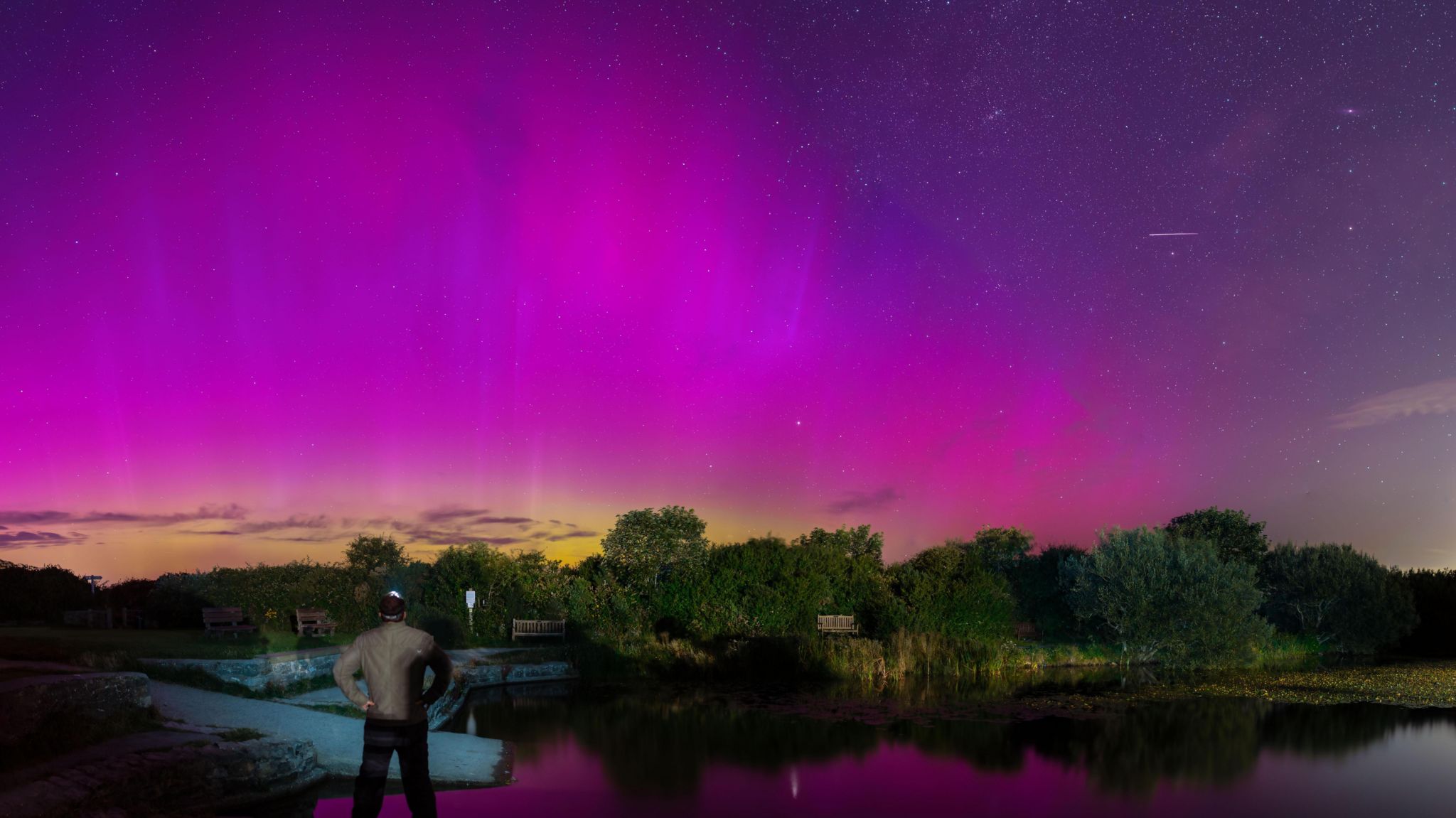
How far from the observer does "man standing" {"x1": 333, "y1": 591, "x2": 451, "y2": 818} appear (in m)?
6.93

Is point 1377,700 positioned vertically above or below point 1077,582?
below

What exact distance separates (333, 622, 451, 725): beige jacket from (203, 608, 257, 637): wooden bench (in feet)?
60.4

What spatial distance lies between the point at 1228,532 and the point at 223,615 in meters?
47.0

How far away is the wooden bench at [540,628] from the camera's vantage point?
2847 cm

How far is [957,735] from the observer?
16.5 meters

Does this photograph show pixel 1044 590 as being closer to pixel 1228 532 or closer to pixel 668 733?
pixel 1228 532

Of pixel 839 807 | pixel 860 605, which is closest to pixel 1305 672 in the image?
pixel 860 605

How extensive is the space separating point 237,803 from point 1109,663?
26575 mm

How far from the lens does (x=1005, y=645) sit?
28172mm

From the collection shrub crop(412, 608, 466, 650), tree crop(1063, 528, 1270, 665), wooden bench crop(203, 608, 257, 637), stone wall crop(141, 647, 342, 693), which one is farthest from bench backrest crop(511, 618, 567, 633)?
tree crop(1063, 528, 1270, 665)

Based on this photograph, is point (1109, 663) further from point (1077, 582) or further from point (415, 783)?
point (415, 783)

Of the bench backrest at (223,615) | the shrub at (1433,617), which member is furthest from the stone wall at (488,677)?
the shrub at (1433,617)

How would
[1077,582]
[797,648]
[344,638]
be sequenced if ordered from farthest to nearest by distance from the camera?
1. [1077,582]
2. [797,648]
3. [344,638]

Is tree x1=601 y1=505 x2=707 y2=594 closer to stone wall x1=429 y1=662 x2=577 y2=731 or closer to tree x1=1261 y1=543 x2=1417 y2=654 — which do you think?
stone wall x1=429 y1=662 x2=577 y2=731
